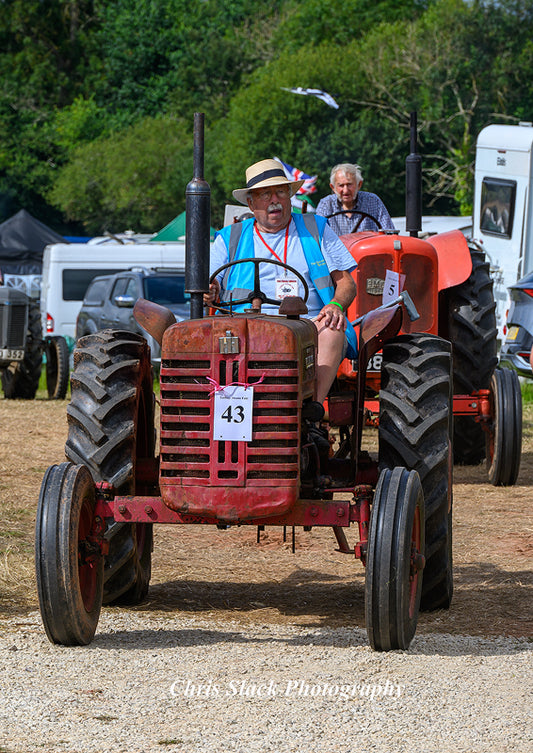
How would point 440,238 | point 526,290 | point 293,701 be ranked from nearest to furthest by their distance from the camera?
point 293,701
point 440,238
point 526,290

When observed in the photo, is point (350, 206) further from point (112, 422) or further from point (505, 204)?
point (505, 204)

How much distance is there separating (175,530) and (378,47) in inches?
1644

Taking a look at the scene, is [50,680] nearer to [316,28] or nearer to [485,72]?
[485,72]

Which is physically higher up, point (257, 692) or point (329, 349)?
point (329, 349)

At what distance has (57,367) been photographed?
18141 millimetres

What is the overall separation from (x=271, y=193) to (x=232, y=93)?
53.7 metres

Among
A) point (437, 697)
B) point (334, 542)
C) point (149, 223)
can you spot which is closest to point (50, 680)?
point (437, 697)

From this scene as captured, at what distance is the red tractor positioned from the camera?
488 centimetres

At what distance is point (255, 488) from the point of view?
Result: 4902mm

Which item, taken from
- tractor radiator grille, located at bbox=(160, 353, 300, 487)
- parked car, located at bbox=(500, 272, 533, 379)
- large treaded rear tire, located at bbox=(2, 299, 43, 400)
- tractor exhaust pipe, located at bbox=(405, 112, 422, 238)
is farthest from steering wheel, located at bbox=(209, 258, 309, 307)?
large treaded rear tire, located at bbox=(2, 299, 43, 400)

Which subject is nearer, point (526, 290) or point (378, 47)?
point (526, 290)

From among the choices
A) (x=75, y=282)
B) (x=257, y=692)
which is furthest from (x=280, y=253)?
(x=75, y=282)

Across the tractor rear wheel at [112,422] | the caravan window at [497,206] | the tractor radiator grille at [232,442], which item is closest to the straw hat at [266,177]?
the tractor rear wheel at [112,422]

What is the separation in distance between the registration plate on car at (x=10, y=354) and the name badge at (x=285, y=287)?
39.3ft
